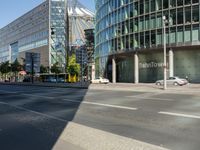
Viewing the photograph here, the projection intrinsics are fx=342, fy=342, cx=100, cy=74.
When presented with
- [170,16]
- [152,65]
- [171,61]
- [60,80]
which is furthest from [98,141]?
[60,80]

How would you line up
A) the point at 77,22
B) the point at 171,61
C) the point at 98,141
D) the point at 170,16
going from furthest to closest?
1. the point at 77,22
2. the point at 170,16
3. the point at 171,61
4. the point at 98,141

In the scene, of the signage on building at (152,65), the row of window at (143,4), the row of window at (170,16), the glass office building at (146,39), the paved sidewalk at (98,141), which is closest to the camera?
the paved sidewalk at (98,141)

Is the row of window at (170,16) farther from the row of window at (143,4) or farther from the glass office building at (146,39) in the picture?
the row of window at (143,4)

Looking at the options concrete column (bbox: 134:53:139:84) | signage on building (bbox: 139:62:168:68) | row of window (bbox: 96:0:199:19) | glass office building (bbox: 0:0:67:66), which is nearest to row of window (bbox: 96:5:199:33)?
row of window (bbox: 96:0:199:19)

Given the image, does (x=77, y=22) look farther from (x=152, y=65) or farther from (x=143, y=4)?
(x=152, y=65)

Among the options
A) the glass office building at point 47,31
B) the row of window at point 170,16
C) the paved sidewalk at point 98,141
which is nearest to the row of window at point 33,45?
the glass office building at point 47,31

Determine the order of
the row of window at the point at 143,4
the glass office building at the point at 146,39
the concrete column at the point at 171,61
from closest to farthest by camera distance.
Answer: the glass office building at the point at 146,39, the row of window at the point at 143,4, the concrete column at the point at 171,61

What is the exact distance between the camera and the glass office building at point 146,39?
5391 cm

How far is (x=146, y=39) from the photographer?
59.2 m

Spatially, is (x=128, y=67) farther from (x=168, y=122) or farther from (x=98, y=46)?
(x=168, y=122)

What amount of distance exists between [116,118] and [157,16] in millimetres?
47489

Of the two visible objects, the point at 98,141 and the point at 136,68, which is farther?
the point at 136,68

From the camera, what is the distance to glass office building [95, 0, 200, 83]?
→ 5391 cm

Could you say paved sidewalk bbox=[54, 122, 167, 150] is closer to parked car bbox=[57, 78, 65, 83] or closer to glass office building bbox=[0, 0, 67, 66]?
parked car bbox=[57, 78, 65, 83]
